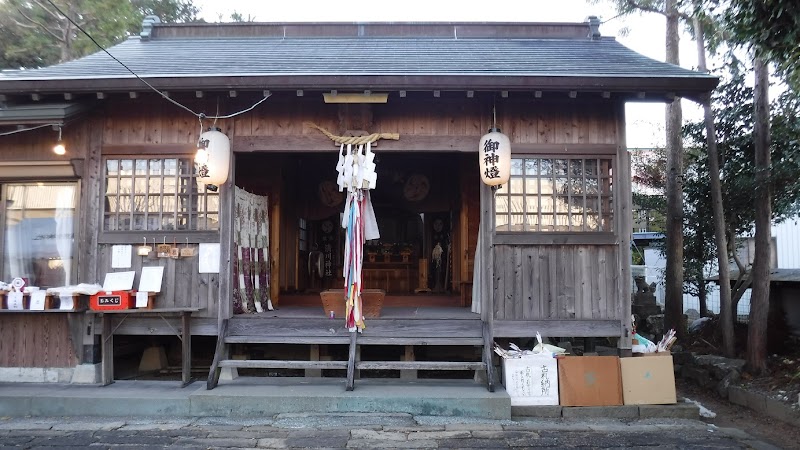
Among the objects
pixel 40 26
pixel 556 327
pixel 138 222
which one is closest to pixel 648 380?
pixel 556 327

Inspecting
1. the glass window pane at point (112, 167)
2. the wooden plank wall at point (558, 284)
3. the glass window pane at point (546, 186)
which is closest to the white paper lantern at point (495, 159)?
the glass window pane at point (546, 186)

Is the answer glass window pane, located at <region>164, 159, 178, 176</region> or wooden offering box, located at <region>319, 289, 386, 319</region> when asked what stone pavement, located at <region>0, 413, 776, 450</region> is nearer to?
wooden offering box, located at <region>319, 289, 386, 319</region>

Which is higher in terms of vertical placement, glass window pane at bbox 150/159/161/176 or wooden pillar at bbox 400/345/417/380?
glass window pane at bbox 150/159/161/176

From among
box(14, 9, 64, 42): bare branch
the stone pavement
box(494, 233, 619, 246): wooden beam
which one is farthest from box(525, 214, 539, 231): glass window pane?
box(14, 9, 64, 42): bare branch

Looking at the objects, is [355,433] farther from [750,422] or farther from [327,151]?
[750,422]

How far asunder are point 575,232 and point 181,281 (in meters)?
5.43

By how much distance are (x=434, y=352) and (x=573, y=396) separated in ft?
8.19

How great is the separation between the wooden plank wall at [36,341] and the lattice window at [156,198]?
150 cm

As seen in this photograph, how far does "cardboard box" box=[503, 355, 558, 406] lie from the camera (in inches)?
260

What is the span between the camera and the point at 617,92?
6.68 meters

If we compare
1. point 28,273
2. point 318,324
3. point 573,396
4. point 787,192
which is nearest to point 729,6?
point 787,192

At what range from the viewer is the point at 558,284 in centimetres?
707

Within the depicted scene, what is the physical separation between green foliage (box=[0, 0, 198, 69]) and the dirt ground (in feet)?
51.4

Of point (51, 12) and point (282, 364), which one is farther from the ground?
point (51, 12)
